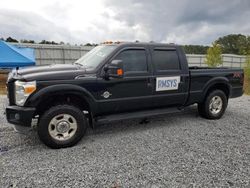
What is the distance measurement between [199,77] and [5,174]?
4.27 m

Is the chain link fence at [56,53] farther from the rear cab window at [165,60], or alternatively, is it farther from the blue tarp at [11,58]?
the rear cab window at [165,60]

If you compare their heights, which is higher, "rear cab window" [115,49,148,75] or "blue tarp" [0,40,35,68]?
"blue tarp" [0,40,35,68]

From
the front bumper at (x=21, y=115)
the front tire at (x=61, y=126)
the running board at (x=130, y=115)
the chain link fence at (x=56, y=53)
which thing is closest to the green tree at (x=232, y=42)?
the chain link fence at (x=56, y=53)

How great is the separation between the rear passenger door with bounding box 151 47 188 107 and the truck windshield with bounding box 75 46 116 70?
974 millimetres

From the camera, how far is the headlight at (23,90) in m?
3.37

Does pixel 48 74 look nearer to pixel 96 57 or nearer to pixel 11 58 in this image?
pixel 96 57

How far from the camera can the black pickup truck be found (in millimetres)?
3502

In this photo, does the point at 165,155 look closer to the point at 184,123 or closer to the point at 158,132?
the point at 158,132

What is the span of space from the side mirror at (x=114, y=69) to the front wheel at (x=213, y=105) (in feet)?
8.60

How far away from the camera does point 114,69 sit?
3.78 metres

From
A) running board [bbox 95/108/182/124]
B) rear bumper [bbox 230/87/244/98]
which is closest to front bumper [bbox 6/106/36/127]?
running board [bbox 95/108/182/124]

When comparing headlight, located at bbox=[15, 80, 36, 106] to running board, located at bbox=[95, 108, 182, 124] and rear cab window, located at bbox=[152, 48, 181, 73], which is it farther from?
rear cab window, located at bbox=[152, 48, 181, 73]

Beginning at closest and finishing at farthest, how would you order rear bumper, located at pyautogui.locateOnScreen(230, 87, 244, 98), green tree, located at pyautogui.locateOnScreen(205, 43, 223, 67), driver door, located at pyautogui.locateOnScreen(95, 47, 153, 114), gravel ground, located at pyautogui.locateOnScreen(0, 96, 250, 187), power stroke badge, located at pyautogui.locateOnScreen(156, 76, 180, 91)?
gravel ground, located at pyautogui.locateOnScreen(0, 96, 250, 187) → driver door, located at pyautogui.locateOnScreen(95, 47, 153, 114) → power stroke badge, located at pyautogui.locateOnScreen(156, 76, 180, 91) → rear bumper, located at pyautogui.locateOnScreen(230, 87, 244, 98) → green tree, located at pyautogui.locateOnScreen(205, 43, 223, 67)

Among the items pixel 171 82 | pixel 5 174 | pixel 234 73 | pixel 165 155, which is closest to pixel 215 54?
pixel 234 73
